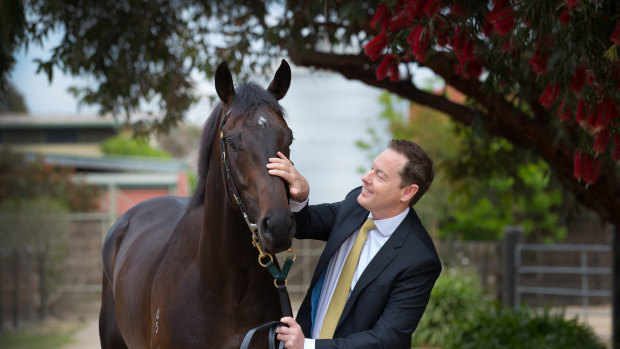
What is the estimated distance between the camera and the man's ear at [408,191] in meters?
2.68

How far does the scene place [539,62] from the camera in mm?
3395

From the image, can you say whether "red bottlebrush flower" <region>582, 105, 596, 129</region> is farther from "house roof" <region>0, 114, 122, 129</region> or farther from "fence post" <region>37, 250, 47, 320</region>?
"house roof" <region>0, 114, 122, 129</region>

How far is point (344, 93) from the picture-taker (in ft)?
66.9

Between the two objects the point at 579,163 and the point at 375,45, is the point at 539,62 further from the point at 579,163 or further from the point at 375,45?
the point at 375,45

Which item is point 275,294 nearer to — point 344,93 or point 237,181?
point 237,181

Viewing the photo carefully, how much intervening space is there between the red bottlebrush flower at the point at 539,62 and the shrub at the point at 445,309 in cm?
627

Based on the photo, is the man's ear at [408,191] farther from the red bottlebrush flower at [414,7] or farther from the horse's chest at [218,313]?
the red bottlebrush flower at [414,7]

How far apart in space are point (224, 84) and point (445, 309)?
24.2 feet

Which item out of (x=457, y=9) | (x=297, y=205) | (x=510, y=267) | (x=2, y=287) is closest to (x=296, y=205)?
(x=297, y=205)

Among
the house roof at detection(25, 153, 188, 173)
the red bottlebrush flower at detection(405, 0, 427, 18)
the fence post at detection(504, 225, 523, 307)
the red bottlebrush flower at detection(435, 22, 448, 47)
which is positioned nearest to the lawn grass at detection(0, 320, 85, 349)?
the fence post at detection(504, 225, 523, 307)

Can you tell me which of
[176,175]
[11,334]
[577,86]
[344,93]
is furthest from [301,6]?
[176,175]

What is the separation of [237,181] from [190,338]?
0.75 m

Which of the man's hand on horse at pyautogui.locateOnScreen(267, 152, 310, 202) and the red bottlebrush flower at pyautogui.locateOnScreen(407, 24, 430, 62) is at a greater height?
the red bottlebrush flower at pyautogui.locateOnScreen(407, 24, 430, 62)

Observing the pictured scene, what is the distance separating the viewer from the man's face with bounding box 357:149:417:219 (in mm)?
2664
